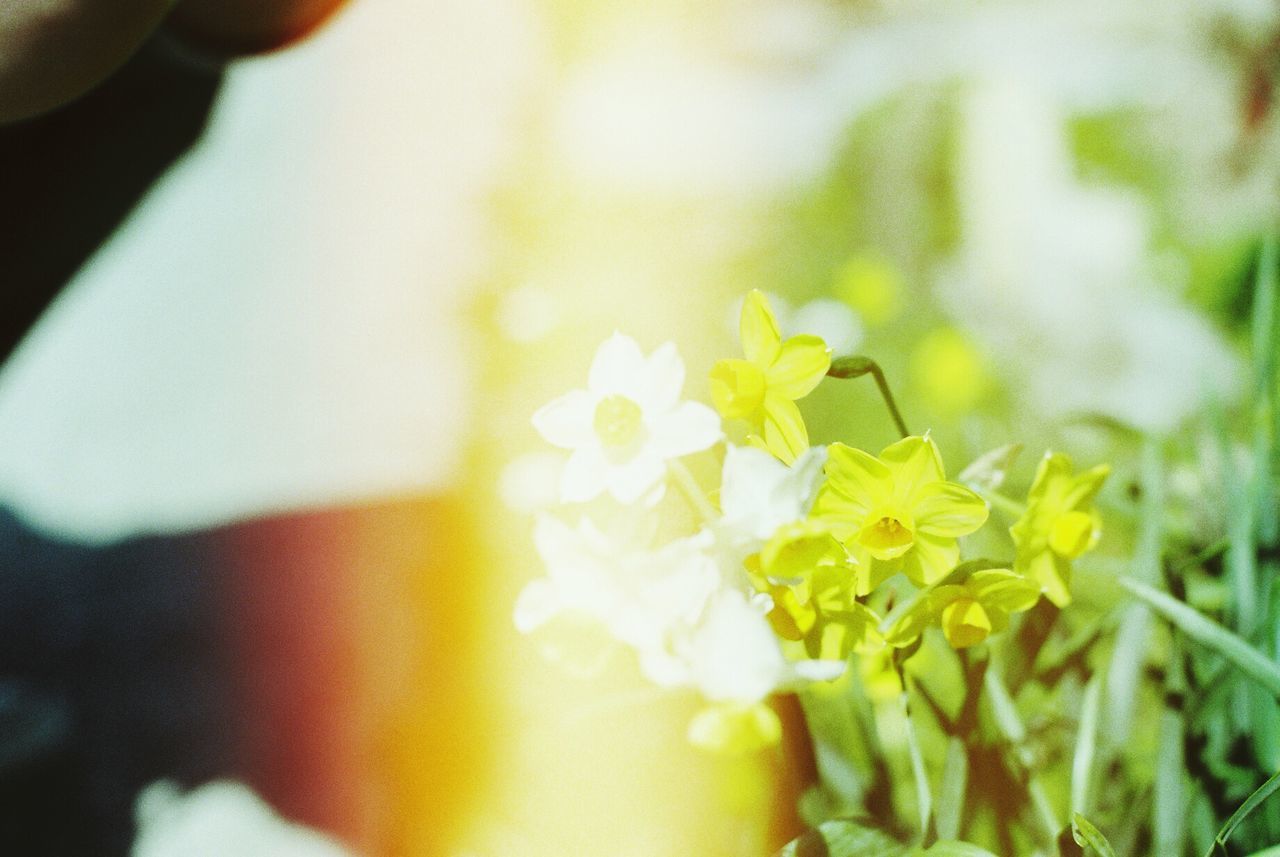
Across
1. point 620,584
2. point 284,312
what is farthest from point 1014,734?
point 284,312

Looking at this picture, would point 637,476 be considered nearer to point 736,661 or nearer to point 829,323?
point 736,661

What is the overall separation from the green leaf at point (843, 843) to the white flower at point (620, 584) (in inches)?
5.1

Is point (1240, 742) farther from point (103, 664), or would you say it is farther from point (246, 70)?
point (246, 70)

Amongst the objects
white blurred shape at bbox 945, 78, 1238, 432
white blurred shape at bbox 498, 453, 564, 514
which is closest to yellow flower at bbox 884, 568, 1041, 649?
white blurred shape at bbox 498, 453, 564, 514

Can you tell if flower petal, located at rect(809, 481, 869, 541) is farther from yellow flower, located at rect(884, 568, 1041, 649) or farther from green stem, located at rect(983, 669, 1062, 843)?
green stem, located at rect(983, 669, 1062, 843)

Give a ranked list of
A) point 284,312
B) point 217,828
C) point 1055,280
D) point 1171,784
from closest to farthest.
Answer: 1. point 1171,784
2. point 217,828
3. point 284,312
4. point 1055,280

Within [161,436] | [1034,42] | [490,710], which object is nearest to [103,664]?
[161,436]

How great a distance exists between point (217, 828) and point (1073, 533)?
1.92 feet

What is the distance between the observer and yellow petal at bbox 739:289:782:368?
0.34m

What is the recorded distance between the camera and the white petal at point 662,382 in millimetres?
340

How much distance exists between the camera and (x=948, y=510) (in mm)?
327

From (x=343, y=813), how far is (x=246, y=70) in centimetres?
63

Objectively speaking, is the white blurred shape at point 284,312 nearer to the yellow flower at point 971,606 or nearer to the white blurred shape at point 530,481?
the white blurred shape at point 530,481

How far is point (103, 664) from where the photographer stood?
25.0 inches
